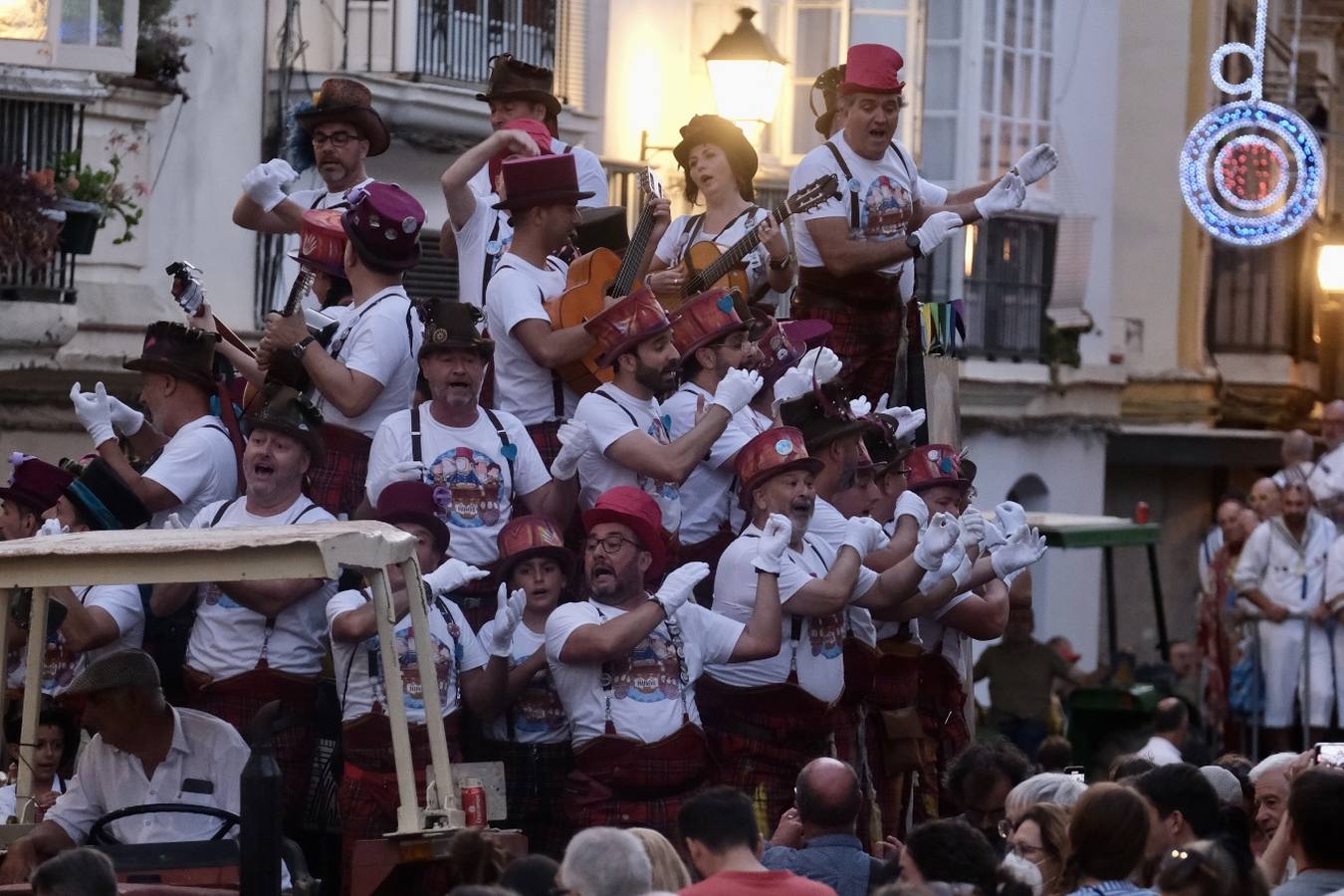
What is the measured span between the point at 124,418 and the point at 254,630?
66.4 inches

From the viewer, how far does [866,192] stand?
45.4ft

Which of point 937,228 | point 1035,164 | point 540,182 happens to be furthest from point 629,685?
point 1035,164

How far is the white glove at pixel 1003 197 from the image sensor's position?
13.8m

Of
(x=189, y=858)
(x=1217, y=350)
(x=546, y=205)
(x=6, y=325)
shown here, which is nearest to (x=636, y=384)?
(x=546, y=205)

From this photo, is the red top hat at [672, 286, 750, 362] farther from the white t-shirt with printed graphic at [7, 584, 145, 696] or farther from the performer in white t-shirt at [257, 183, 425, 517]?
the white t-shirt with printed graphic at [7, 584, 145, 696]

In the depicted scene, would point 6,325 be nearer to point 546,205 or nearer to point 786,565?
point 546,205

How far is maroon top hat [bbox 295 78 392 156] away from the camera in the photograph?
12664 millimetres

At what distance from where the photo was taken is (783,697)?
→ 1152cm

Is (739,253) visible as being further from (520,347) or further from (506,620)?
(506,620)

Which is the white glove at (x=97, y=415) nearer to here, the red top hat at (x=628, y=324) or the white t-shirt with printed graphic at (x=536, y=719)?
the white t-shirt with printed graphic at (x=536, y=719)

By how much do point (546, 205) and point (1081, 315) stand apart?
18.3 metres

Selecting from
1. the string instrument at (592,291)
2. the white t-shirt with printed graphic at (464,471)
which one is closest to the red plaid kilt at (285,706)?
the white t-shirt with printed graphic at (464,471)

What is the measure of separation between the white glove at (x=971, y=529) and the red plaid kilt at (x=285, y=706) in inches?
117

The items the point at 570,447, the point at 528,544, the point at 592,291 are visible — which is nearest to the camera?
the point at 528,544
